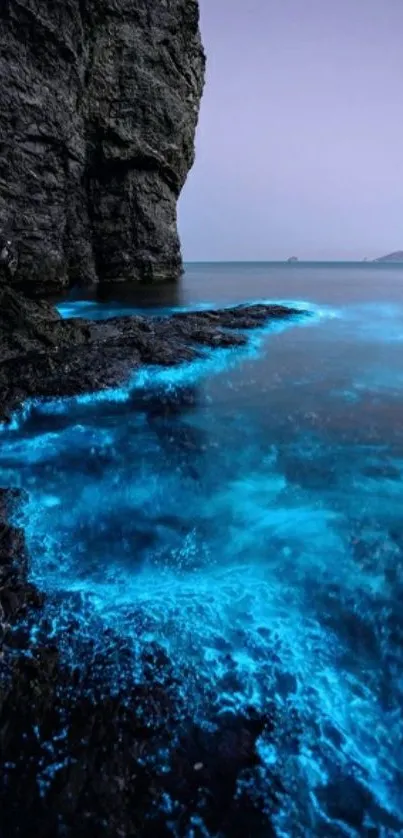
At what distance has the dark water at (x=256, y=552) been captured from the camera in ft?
13.9

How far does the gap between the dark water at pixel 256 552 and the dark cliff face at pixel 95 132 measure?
68.1 feet

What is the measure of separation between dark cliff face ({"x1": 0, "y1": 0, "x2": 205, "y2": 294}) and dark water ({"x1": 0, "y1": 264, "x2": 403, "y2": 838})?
20755 millimetres

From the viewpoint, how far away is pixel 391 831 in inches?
140

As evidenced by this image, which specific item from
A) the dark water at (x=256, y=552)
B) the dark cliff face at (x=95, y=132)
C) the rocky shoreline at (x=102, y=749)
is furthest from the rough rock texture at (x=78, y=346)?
the dark cliff face at (x=95, y=132)

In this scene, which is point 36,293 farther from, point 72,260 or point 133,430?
point 133,430

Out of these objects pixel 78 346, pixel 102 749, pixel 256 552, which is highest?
pixel 78 346

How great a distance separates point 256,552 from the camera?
7.03 metres

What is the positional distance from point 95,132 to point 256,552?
35548mm

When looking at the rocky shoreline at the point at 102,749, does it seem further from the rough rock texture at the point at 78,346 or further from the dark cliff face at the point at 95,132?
the dark cliff face at the point at 95,132

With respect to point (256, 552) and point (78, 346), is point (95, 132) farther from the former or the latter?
point (256, 552)

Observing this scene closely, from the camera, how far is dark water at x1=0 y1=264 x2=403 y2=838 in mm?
4246

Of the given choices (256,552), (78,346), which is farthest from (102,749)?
(78,346)

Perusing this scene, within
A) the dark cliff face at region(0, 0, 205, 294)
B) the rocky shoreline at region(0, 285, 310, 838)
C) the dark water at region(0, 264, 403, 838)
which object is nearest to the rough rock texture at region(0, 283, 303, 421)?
the dark water at region(0, 264, 403, 838)

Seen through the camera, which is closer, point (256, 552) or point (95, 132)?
point (256, 552)
